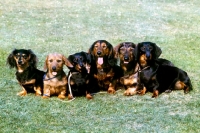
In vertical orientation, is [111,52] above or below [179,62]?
above

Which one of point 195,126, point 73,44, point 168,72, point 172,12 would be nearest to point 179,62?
point 168,72

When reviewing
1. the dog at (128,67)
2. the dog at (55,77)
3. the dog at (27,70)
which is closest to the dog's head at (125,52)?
the dog at (128,67)

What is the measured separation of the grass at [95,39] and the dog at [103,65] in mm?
255

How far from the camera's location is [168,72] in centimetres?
782

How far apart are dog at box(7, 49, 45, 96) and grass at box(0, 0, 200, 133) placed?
23 cm

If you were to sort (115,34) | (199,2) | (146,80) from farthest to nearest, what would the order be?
(199,2)
(115,34)
(146,80)

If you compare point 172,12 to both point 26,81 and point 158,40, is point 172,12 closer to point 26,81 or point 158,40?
point 158,40

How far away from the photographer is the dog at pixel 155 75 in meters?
7.56

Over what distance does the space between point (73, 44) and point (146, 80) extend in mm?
5385

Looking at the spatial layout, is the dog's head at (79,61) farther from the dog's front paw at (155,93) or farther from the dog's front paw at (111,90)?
the dog's front paw at (155,93)

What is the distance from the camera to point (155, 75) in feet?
25.2

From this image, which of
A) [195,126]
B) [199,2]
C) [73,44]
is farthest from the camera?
[199,2]

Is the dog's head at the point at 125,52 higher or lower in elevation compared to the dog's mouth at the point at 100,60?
higher

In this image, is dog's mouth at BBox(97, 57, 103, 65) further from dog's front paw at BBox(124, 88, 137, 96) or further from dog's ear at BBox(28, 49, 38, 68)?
dog's ear at BBox(28, 49, 38, 68)
